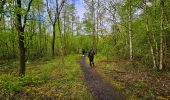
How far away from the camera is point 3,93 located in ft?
42.4

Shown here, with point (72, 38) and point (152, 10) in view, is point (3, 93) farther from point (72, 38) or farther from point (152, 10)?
point (72, 38)

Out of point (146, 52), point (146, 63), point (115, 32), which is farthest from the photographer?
point (115, 32)

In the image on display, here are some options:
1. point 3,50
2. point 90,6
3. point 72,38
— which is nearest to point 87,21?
point 90,6

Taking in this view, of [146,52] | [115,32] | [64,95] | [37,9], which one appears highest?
[37,9]

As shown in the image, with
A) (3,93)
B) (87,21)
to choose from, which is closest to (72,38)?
(87,21)

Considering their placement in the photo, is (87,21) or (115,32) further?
(87,21)

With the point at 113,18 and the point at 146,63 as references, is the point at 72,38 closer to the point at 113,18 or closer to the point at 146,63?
the point at 113,18

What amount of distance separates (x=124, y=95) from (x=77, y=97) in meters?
2.39

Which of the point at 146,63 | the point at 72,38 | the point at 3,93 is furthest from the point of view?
the point at 72,38

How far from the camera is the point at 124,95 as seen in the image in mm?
11602

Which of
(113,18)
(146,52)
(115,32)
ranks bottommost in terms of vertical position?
(146,52)

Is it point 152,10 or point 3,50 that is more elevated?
point 152,10

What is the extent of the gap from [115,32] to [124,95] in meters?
22.5

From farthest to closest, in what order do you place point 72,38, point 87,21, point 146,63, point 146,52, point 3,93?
point 72,38 → point 87,21 → point 146,63 → point 146,52 → point 3,93
